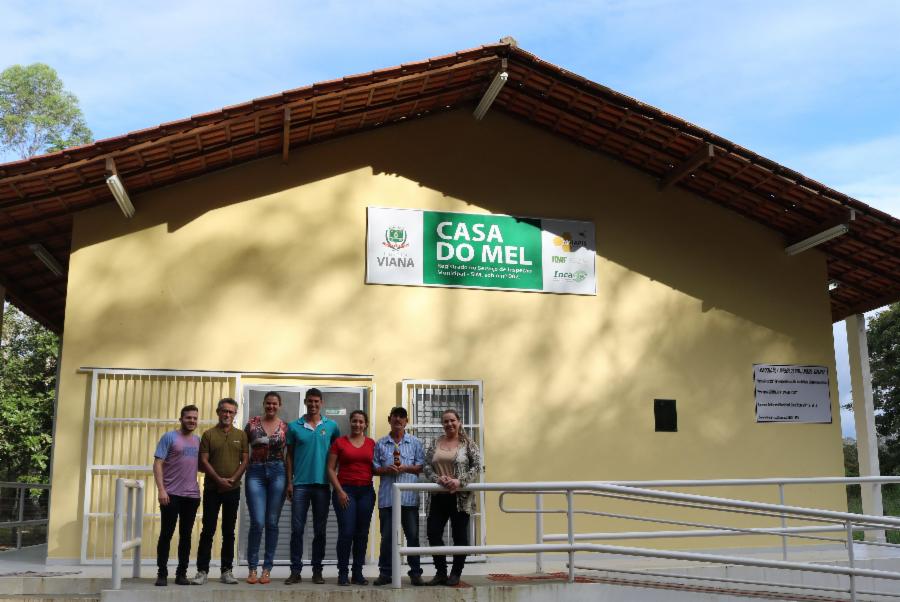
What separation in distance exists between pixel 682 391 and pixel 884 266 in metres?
3.36

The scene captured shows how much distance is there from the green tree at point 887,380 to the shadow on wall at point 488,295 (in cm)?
2468

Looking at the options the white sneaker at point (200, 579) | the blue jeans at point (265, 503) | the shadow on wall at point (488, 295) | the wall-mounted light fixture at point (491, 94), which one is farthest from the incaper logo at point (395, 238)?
the white sneaker at point (200, 579)

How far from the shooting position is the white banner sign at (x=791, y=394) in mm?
11984

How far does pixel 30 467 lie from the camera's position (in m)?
26.9

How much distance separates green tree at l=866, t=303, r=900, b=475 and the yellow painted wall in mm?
24650

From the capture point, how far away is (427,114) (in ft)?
37.6

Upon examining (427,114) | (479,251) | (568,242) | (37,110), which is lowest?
(479,251)

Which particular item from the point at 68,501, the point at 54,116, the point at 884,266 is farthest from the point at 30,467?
the point at 884,266

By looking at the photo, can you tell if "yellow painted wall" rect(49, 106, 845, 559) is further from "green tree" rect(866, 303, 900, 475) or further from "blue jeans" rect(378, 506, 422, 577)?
"green tree" rect(866, 303, 900, 475)

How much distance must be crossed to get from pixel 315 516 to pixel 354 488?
0.40 metres

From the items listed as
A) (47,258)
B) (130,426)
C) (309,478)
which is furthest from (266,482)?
(47,258)

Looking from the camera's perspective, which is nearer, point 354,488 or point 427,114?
point 354,488

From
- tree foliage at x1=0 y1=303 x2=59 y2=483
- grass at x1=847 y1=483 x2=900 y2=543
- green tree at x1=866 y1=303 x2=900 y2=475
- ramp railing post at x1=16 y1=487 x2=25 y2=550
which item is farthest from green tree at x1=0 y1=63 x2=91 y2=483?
green tree at x1=866 y1=303 x2=900 y2=475

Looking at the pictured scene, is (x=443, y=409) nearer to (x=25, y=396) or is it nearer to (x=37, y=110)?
(x=25, y=396)
